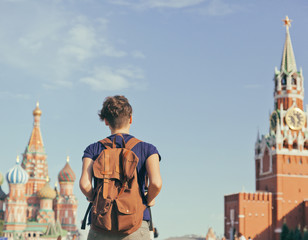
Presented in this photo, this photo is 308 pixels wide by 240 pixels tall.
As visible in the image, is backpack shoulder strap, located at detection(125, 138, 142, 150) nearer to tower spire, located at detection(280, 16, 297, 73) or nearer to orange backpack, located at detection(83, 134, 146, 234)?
orange backpack, located at detection(83, 134, 146, 234)

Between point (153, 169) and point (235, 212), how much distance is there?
193ft

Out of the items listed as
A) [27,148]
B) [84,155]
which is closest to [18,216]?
[27,148]

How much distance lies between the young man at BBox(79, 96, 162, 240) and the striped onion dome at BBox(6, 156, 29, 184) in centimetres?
7194

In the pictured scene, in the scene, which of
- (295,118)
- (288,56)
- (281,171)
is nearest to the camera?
(281,171)

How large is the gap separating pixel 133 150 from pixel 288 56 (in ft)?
225

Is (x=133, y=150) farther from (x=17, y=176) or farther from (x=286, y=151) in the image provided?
(x=17, y=176)

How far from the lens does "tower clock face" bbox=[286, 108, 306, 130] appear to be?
2616 inches

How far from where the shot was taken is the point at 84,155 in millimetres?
4406

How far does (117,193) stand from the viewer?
4.14 metres

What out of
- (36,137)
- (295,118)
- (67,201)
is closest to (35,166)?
(36,137)

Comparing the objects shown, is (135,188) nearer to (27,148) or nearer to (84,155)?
(84,155)

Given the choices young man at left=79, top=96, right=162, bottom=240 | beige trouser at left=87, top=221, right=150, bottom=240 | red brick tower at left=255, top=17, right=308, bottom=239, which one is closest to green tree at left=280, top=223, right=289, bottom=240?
red brick tower at left=255, top=17, right=308, bottom=239

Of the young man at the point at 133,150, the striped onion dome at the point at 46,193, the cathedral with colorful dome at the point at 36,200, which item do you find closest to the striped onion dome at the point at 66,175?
the cathedral with colorful dome at the point at 36,200

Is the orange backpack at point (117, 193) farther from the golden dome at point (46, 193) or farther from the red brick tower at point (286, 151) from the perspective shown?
the golden dome at point (46, 193)
